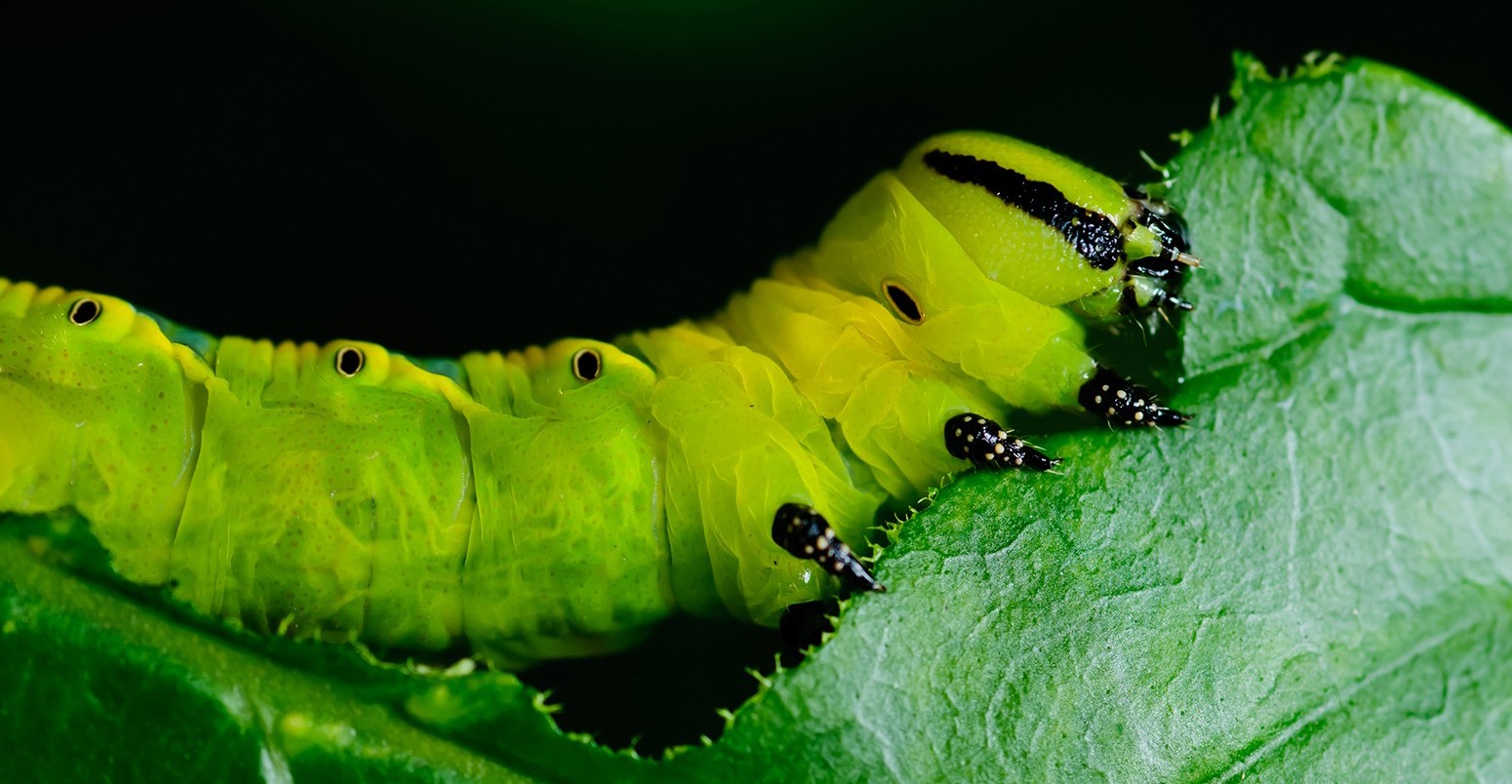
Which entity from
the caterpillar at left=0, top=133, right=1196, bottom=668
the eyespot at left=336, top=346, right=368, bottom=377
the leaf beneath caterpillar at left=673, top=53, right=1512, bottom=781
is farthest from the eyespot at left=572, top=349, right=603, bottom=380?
the leaf beneath caterpillar at left=673, top=53, right=1512, bottom=781

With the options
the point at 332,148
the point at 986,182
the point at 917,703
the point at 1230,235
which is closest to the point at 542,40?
the point at 332,148

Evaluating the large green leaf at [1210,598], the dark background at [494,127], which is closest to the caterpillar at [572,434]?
the large green leaf at [1210,598]

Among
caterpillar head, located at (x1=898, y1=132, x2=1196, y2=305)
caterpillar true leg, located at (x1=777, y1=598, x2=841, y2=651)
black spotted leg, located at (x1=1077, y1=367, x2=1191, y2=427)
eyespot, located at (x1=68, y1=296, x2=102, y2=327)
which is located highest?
caterpillar head, located at (x1=898, y1=132, x2=1196, y2=305)

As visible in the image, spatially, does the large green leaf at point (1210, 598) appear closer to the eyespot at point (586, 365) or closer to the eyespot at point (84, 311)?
the eyespot at point (84, 311)

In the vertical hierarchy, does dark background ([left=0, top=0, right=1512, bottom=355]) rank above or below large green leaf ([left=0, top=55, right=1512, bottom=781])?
above

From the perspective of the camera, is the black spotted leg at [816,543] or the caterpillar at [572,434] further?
the caterpillar at [572,434]

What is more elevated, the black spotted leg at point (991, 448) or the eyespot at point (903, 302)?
the eyespot at point (903, 302)

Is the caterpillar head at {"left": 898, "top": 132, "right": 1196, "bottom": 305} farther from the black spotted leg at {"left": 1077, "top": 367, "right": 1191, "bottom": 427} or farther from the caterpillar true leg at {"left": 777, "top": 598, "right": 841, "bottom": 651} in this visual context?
the caterpillar true leg at {"left": 777, "top": 598, "right": 841, "bottom": 651}

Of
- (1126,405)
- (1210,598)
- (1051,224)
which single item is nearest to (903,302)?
(1051,224)
